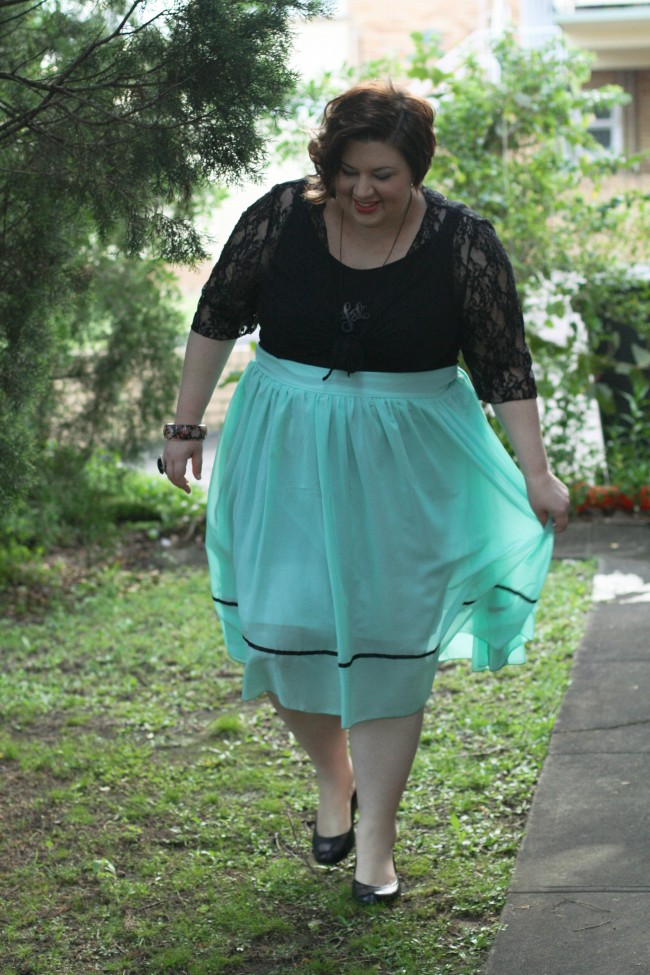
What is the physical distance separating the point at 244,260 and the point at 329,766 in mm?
1197

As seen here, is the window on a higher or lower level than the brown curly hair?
higher

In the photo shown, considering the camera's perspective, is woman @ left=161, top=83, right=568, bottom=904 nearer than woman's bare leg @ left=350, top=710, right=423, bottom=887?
Yes

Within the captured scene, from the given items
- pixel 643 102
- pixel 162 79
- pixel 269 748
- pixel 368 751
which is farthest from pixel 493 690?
pixel 643 102

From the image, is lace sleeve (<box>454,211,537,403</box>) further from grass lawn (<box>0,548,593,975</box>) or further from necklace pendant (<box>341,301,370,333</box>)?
grass lawn (<box>0,548,593,975</box>)

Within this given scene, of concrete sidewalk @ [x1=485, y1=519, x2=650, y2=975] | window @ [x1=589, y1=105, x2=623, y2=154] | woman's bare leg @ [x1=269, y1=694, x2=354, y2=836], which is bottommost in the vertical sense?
concrete sidewalk @ [x1=485, y1=519, x2=650, y2=975]

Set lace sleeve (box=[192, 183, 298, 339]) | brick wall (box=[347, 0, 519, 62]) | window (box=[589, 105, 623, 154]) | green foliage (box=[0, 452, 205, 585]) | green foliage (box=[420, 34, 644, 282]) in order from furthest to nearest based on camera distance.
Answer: brick wall (box=[347, 0, 519, 62]) < window (box=[589, 105, 623, 154]) < green foliage (box=[420, 34, 644, 282]) < green foliage (box=[0, 452, 205, 585]) < lace sleeve (box=[192, 183, 298, 339])

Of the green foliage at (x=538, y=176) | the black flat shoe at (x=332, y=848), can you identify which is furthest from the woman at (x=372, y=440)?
the green foliage at (x=538, y=176)

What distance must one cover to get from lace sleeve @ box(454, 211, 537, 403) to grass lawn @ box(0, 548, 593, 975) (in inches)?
44.6

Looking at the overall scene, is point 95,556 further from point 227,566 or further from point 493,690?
point 227,566

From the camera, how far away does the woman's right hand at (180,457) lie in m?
2.80

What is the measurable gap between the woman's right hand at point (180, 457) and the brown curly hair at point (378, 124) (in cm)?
68

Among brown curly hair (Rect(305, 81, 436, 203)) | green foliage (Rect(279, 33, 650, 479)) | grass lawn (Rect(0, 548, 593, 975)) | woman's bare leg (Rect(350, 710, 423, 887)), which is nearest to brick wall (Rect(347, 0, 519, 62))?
green foliage (Rect(279, 33, 650, 479))

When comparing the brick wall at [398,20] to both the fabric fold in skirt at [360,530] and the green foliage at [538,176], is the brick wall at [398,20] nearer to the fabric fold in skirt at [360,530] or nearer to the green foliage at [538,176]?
the green foliage at [538,176]

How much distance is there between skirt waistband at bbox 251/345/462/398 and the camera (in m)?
2.60
